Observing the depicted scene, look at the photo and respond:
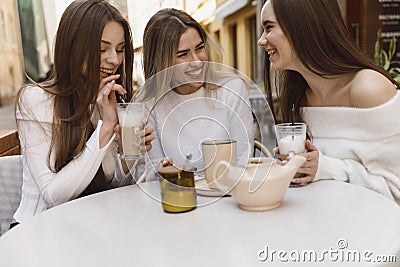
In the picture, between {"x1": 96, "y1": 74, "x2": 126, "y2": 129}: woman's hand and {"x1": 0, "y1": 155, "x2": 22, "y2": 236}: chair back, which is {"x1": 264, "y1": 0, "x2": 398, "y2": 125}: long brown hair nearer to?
{"x1": 96, "y1": 74, "x2": 126, "y2": 129}: woman's hand

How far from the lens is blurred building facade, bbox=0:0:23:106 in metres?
3.19

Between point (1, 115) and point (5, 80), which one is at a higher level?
point (5, 80)

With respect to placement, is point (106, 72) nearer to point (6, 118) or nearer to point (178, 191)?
point (178, 191)

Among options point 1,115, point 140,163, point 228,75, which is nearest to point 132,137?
point 140,163

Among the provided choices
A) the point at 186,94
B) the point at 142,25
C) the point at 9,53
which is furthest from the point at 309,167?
the point at 9,53

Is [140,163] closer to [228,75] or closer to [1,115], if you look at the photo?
[228,75]

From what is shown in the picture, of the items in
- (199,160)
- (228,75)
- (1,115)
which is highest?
(228,75)

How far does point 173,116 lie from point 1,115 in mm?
2251

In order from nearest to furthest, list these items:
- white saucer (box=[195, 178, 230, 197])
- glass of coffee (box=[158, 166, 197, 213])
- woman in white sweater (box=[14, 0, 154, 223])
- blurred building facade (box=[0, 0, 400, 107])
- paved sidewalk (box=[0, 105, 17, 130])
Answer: glass of coffee (box=[158, 166, 197, 213]) < white saucer (box=[195, 178, 230, 197]) < woman in white sweater (box=[14, 0, 154, 223]) < blurred building facade (box=[0, 0, 400, 107]) < paved sidewalk (box=[0, 105, 17, 130])

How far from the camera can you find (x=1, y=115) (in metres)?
3.18

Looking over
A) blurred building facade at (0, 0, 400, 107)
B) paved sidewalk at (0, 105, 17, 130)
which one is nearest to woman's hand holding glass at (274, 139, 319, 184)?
blurred building facade at (0, 0, 400, 107)

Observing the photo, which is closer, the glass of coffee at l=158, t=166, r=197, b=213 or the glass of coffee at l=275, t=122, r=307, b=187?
the glass of coffee at l=158, t=166, r=197, b=213

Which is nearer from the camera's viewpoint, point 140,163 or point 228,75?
point 140,163
